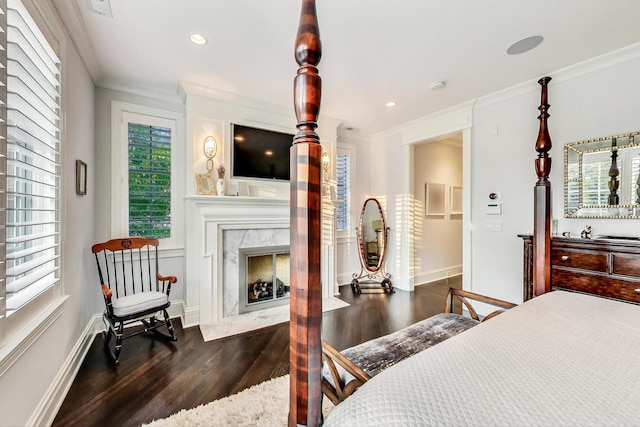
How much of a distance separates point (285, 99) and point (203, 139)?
3.61 ft

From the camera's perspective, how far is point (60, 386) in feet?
5.74

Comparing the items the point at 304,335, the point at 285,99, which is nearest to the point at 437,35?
the point at 285,99

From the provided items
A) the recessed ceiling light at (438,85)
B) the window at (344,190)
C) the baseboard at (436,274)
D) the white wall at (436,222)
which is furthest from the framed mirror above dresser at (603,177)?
the window at (344,190)

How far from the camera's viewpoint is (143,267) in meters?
2.99

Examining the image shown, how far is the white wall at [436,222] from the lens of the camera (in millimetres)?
4539

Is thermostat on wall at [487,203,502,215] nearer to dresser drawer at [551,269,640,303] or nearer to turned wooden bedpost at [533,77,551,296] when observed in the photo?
dresser drawer at [551,269,640,303]

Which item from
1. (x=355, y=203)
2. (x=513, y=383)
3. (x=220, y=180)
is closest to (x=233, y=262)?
(x=220, y=180)

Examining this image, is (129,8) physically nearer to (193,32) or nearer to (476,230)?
(193,32)

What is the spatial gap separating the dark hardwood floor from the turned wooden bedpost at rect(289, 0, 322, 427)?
1355 millimetres

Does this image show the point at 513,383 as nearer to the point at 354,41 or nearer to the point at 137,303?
the point at 354,41

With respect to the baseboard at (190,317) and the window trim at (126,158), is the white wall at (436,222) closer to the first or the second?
the baseboard at (190,317)

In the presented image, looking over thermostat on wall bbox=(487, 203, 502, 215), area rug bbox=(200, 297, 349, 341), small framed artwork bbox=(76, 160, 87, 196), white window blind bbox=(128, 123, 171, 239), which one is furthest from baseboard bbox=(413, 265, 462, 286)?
small framed artwork bbox=(76, 160, 87, 196)

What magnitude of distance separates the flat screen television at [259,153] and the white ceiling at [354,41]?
492mm

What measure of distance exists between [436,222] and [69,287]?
4.86m
